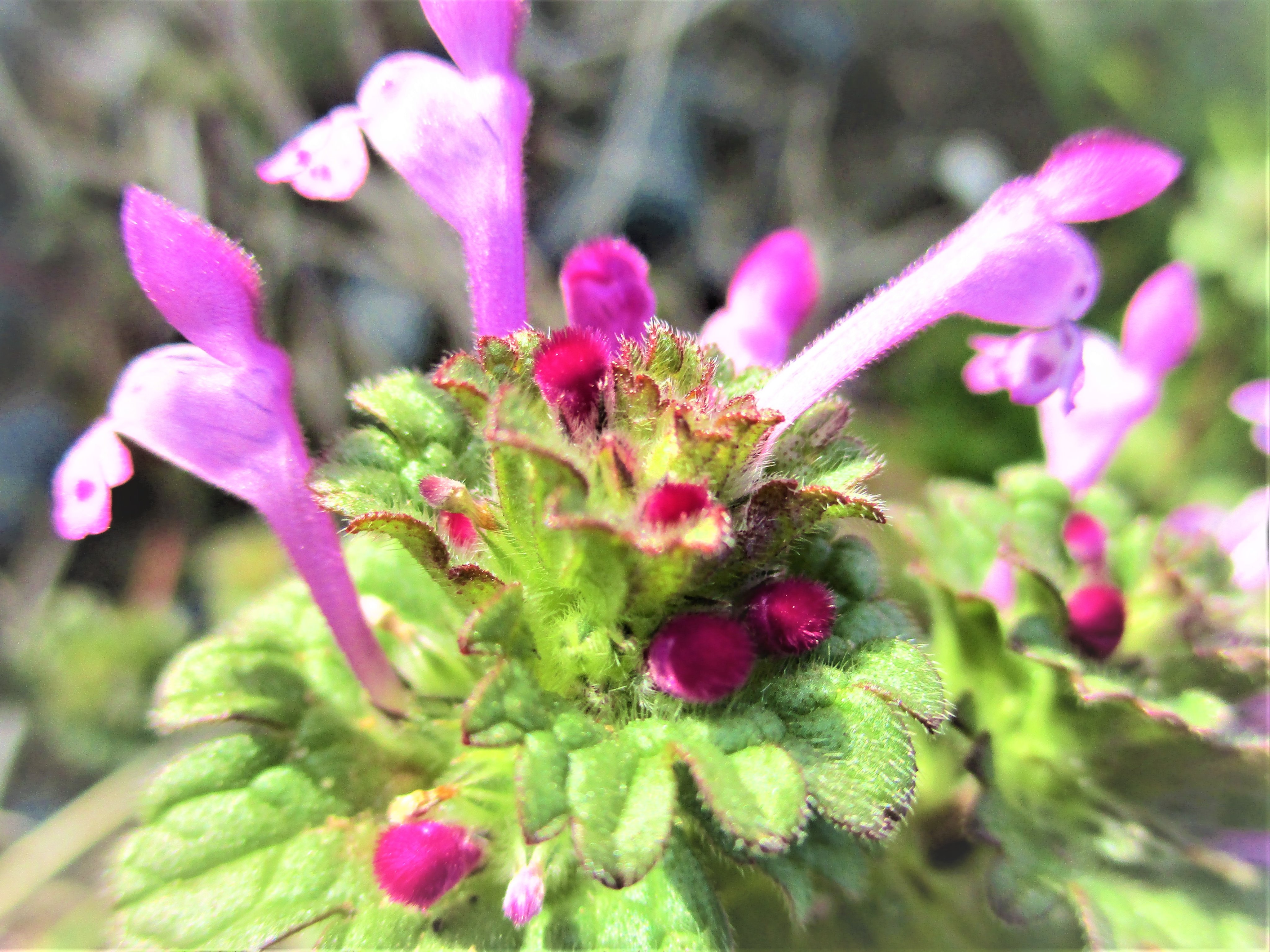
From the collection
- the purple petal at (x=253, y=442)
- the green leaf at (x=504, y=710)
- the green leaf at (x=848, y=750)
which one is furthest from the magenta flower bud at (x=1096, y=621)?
the purple petal at (x=253, y=442)

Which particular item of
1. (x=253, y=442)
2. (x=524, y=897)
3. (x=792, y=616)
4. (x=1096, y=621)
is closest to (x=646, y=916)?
(x=524, y=897)

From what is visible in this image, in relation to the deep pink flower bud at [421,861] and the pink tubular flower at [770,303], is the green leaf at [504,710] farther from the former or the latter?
the pink tubular flower at [770,303]

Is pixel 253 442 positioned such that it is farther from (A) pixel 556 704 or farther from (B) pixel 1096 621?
(B) pixel 1096 621

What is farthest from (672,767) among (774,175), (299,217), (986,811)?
(774,175)

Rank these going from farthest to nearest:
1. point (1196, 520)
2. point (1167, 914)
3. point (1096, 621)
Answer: point (1196, 520), point (1167, 914), point (1096, 621)

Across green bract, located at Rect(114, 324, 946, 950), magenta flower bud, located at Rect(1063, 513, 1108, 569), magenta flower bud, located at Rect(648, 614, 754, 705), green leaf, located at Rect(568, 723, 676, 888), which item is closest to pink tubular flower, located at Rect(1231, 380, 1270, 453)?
magenta flower bud, located at Rect(1063, 513, 1108, 569)

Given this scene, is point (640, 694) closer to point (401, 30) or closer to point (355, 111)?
point (355, 111)

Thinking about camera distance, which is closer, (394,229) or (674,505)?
(674,505)
